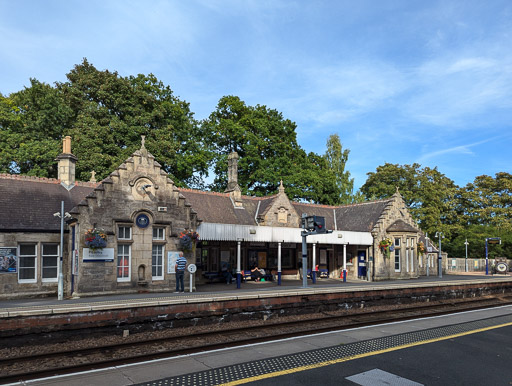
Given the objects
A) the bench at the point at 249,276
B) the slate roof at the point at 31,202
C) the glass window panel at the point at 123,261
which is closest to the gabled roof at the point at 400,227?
the bench at the point at 249,276

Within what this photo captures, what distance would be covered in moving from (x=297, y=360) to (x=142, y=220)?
11.8 m

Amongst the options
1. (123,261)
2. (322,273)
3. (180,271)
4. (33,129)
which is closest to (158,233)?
(123,261)

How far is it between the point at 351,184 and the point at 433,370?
45.7m

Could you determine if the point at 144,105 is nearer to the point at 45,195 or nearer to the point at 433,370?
the point at 45,195

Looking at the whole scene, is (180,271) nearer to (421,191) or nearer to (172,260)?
(172,260)

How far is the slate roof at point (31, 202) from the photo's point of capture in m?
17.8

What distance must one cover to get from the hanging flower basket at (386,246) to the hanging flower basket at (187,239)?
15.5m

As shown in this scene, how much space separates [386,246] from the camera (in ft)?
95.3

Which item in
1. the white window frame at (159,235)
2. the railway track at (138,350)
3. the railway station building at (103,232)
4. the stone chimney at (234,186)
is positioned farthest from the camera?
the stone chimney at (234,186)

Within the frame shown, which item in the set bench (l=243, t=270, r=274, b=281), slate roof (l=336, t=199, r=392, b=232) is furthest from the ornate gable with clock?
slate roof (l=336, t=199, r=392, b=232)

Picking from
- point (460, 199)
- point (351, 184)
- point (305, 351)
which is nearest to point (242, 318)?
point (305, 351)

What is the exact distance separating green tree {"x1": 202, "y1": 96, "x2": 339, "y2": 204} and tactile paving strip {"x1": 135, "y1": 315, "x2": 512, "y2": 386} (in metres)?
28.3

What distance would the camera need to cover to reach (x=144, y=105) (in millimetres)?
35188

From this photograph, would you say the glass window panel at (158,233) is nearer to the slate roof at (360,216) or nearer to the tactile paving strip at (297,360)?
the tactile paving strip at (297,360)
